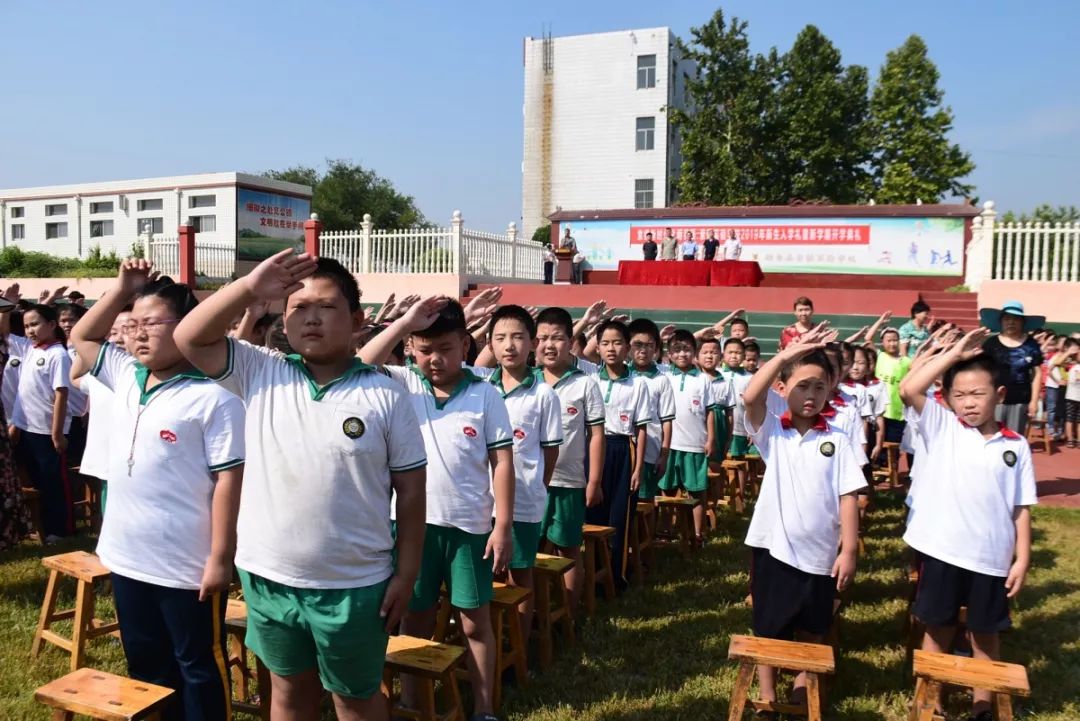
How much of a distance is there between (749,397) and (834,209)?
17.2 metres

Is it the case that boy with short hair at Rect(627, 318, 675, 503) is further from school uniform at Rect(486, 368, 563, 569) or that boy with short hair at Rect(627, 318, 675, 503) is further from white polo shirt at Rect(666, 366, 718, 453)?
school uniform at Rect(486, 368, 563, 569)

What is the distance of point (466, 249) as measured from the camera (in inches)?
729

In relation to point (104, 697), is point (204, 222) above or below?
above

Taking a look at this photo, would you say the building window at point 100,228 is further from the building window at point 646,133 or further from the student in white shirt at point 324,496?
the student in white shirt at point 324,496

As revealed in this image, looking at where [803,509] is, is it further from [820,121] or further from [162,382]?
[820,121]

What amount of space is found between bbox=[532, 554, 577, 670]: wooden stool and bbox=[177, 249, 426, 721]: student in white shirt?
5.52ft

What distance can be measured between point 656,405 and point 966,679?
2.63 meters

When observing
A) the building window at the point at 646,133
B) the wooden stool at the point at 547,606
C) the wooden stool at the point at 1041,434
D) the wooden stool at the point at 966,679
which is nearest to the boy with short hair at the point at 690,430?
the wooden stool at the point at 547,606

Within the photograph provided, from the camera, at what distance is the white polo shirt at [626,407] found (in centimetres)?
501

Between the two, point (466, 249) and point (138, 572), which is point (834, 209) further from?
point (138, 572)

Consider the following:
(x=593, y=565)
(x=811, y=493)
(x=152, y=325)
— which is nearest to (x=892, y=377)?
(x=593, y=565)

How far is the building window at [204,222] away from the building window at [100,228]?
3129 millimetres

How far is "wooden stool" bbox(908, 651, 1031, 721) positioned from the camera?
2.82 meters

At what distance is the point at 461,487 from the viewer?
3166 mm
